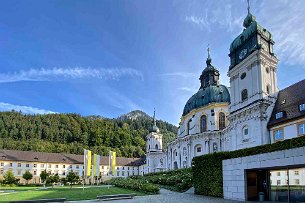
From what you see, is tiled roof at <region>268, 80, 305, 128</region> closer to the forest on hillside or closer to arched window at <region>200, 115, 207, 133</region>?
arched window at <region>200, 115, 207, 133</region>

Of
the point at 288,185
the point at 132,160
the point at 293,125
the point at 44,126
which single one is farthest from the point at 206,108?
the point at 44,126

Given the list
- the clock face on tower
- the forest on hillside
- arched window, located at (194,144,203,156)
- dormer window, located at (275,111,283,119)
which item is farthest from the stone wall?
the forest on hillside

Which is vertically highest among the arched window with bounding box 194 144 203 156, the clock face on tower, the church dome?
the clock face on tower

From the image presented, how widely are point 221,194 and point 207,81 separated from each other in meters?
50.8

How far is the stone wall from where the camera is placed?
1731 centimetres

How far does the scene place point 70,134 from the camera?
522 feet

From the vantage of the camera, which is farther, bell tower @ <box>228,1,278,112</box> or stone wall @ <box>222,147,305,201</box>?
bell tower @ <box>228,1,278,112</box>

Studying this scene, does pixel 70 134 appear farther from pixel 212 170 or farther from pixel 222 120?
pixel 212 170

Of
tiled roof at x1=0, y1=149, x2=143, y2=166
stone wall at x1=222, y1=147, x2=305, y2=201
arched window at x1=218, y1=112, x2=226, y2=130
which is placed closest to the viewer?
stone wall at x1=222, y1=147, x2=305, y2=201

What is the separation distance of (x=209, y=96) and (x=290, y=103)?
32922mm

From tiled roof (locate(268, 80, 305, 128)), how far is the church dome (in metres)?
27.2

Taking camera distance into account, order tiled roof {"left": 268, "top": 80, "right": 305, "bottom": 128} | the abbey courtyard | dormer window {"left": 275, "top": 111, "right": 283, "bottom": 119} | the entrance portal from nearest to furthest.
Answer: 1. the abbey courtyard
2. the entrance portal
3. tiled roof {"left": 268, "top": 80, "right": 305, "bottom": 128}
4. dormer window {"left": 275, "top": 111, "right": 283, "bottom": 119}

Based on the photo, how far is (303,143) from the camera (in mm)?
16859

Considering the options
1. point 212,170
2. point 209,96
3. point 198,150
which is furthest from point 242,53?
point 198,150
